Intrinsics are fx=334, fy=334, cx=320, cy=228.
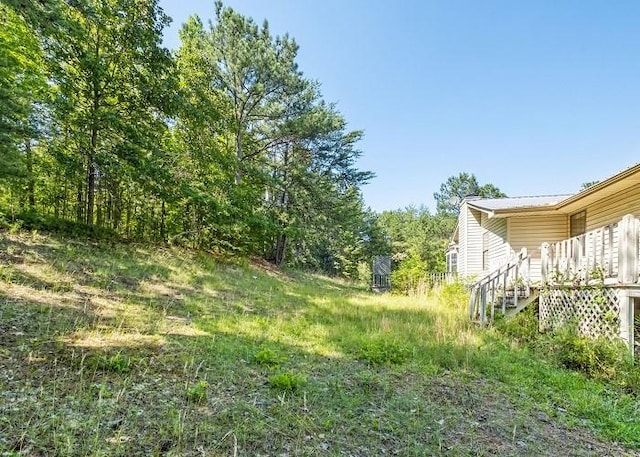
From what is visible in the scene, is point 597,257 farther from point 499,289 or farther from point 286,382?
point 286,382

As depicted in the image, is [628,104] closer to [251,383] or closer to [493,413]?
[493,413]

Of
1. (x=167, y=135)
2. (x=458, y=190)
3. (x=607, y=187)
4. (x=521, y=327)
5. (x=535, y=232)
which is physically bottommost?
(x=521, y=327)

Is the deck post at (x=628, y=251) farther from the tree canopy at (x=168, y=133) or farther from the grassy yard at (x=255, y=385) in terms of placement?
the tree canopy at (x=168, y=133)

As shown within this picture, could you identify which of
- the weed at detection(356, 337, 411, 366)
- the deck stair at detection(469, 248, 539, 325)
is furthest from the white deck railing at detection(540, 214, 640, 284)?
the weed at detection(356, 337, 411, 366)

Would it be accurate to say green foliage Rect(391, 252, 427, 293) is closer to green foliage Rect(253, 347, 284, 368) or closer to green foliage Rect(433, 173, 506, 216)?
green foliage Rect(253, 347, 284, 368)

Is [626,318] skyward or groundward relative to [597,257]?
groundward

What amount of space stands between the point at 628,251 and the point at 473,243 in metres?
9.55

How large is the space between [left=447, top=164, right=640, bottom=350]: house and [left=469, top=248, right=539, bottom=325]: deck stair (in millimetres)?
21

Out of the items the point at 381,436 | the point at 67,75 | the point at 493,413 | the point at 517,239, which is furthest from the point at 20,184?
the point at 517,239

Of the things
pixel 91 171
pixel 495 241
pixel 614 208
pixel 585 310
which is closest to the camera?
pixel 585 310

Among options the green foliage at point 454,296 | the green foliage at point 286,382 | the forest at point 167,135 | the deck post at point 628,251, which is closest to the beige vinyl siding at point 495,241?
the green foliage at point 454,296

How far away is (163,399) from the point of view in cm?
296

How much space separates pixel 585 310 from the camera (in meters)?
5.96

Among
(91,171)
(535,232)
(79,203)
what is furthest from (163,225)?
(535,232)
